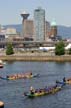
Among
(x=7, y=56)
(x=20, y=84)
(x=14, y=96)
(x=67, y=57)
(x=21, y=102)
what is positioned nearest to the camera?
(x=21, y=102)

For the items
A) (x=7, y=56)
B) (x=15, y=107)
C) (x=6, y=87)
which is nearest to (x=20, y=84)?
(x=6, y=87)

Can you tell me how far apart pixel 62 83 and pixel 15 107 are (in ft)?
93.3

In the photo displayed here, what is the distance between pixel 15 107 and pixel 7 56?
12652 cm

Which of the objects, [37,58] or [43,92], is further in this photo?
[37,58]

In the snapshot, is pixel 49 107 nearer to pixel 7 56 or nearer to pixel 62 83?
pixel 62 83

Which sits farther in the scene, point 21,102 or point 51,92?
point 51,92

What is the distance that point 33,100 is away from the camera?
7481 centimetres

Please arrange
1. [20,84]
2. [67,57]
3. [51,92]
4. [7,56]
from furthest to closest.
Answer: [7,56]
[67,57]
[20,84]
[51,92]

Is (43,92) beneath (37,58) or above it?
above

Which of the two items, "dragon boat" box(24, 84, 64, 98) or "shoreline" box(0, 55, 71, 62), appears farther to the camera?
"shoreline" box(0, 55, 71, 62)

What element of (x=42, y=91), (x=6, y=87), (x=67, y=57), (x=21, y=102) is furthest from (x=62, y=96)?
(x=67, y=57)

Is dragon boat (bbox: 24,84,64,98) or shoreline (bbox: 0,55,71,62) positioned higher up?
dragon boat (bbox: 24,84,64,98)

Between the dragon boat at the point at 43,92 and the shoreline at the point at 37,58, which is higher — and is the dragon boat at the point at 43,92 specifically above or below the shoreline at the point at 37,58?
above

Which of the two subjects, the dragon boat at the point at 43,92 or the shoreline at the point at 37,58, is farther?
the shoreline at the point at 37,58
